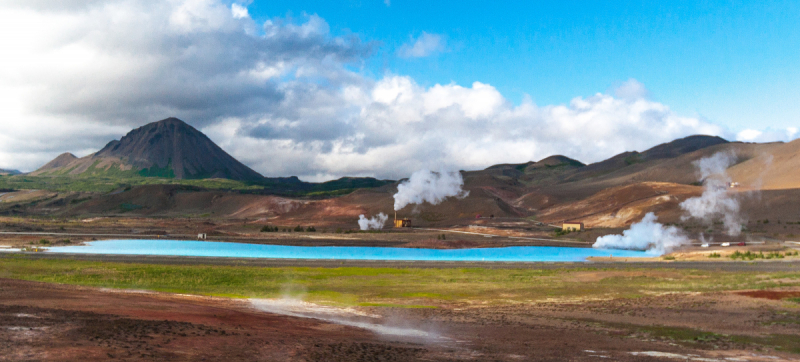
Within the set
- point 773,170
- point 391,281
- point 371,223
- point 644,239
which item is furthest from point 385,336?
point 773,170

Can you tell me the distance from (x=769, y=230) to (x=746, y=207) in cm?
1798

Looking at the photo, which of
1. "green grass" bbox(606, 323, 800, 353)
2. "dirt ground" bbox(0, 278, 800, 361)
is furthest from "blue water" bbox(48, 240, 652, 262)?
"green grass" bbox(606, 323, 800, 353)

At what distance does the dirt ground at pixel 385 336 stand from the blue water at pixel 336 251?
40443 mm

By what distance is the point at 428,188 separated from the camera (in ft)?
440

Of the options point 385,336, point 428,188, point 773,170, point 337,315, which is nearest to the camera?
point 385,336

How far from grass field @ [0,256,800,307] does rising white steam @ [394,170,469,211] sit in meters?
82.8

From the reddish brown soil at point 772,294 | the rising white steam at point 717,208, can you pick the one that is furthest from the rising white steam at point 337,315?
the rising white steam at point 717,208

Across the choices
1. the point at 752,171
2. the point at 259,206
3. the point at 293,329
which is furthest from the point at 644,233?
the point at 259,206

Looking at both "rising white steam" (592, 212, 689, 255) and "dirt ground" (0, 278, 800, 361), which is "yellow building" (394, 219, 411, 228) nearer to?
"rising white steam" (592, 212, 689, 255)

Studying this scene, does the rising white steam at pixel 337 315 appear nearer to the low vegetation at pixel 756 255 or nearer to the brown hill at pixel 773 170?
the low vegetation at pixel 756 255

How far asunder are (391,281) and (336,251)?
35.1 meters

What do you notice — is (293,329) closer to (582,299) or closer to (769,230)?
(582,299)

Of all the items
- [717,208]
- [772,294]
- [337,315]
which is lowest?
[337,315]

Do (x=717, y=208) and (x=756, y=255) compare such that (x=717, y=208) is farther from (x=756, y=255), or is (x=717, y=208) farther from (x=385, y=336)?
(x=385, y=336)
